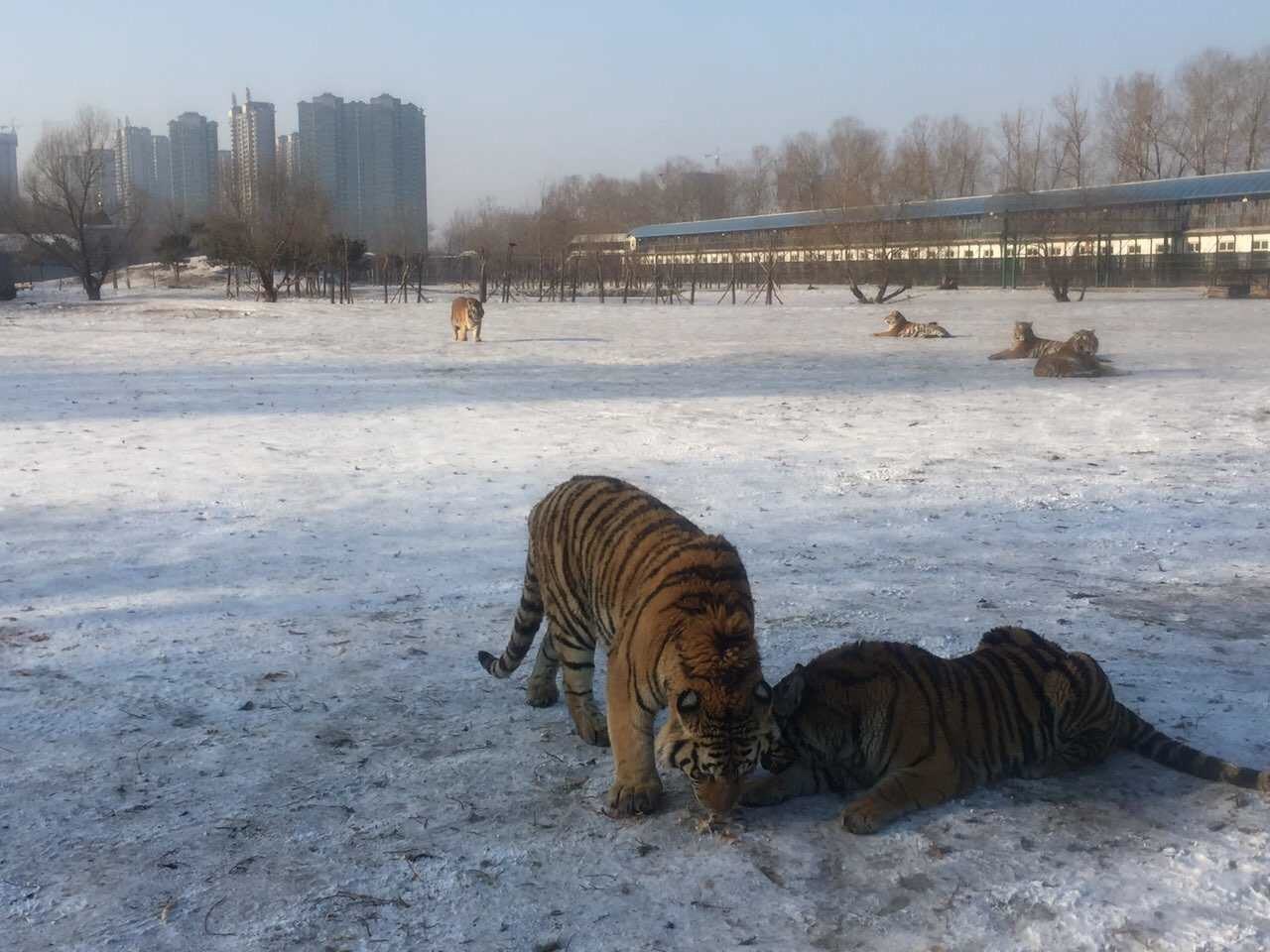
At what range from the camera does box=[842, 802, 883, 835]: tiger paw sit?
140 inches

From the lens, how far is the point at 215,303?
3991cm

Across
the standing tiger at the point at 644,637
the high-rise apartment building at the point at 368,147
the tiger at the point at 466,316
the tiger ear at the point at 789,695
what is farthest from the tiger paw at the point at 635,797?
the high-rise apartment building at the point at 368,147

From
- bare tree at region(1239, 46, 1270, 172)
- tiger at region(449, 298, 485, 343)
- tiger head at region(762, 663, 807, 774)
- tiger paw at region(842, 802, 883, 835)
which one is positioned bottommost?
tiger paw at region(842, 802, 883, 835)

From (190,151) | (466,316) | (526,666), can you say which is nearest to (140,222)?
(466,316)

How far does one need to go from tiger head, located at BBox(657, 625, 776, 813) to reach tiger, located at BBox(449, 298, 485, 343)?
72.9 feet

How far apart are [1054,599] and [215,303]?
38516 millimetres

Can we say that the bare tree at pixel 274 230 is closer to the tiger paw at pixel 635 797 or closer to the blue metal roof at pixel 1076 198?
the blue metal roof at pixel 1076 198

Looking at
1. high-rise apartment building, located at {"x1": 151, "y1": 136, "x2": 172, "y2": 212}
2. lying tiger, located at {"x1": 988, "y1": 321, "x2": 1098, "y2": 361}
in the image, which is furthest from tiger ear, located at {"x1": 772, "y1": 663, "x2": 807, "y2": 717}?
high-rise apartment building, located at {"x1": 151, "y1": 136, "x2": 172, "y2": 212}

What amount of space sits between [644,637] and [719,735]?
458mm

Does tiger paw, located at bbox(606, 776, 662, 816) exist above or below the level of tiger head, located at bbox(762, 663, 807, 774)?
Result: below

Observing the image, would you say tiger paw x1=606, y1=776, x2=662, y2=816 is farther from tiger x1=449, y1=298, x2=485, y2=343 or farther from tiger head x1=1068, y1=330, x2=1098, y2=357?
tiger x1=449, y1=298, x2=485, y2=343

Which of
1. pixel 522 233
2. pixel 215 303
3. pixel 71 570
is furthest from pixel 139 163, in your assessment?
pixel 71 570

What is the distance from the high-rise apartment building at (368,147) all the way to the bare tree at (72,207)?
74.5m

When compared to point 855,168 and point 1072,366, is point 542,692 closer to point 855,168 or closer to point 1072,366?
point 1072,366
